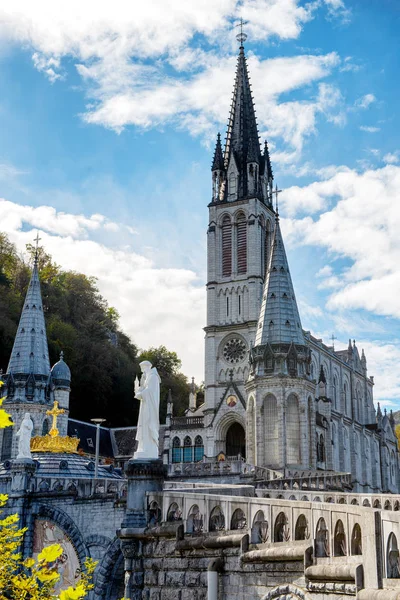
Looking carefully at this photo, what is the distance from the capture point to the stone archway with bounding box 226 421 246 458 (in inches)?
2495

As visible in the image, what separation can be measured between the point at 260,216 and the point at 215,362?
43.8 ft

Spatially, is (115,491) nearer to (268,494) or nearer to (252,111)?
(268,494)

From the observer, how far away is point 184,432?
64.4 metres

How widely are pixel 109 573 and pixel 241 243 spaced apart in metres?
45.4

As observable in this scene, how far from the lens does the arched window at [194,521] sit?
16188mm

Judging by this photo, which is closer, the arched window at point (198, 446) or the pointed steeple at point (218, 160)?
the arched window at point (198, 446)

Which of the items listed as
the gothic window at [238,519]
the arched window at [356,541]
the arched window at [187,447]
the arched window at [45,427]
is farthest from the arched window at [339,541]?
the arched window at [187,447]

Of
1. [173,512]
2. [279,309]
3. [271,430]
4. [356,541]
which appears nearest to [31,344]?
[279,309]

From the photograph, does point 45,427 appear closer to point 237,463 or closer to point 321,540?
point 237,463

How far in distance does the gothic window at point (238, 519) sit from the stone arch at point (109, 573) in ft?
46.8

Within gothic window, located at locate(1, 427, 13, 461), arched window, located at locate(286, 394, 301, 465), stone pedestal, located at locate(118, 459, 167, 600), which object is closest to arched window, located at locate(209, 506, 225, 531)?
stone pedestal, located at locate(118, 459, 167, 600)

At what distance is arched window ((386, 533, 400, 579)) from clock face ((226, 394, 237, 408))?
5366cm

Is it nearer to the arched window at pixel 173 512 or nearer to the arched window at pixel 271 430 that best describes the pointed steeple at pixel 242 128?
the arched window at pixel 271 430

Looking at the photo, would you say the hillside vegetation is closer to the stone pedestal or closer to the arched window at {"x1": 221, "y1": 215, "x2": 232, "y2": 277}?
the arched window at {"x1": 221, "y1": 215, "x2": 232, "y2": 277}
